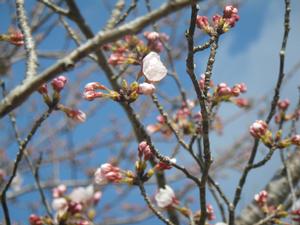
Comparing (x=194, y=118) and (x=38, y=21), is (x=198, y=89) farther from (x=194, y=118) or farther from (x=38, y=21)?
(x=38, y=21)

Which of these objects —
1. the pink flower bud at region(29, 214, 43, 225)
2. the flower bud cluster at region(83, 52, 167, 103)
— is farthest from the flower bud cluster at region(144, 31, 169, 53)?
the pink flower bud at region(29, 214, 43, 225)

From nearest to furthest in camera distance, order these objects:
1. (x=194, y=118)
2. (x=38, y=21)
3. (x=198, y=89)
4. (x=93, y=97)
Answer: (x=198, y=89) → (x=93, y=97) → (x=194, y=118) → (x=38, y=21)

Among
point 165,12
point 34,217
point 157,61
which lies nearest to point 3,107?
point 165,12

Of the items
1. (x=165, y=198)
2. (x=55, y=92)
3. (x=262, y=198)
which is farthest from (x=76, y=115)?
(x=262, y=198)

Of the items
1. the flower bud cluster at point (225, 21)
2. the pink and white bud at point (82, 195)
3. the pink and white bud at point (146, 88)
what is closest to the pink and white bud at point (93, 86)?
the pink and white bud at point (146, 88)

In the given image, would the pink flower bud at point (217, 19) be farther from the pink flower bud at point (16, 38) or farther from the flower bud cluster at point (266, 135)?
the pink flower bud at point (16, 38)

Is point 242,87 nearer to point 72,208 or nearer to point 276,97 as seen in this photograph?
point 276,97
